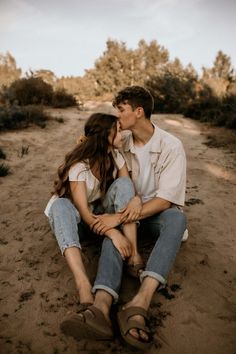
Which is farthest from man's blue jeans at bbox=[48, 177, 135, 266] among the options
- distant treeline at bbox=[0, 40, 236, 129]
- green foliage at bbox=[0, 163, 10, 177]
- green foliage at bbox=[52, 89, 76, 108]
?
green foliage at bbox=[52, 89, 76, 108]

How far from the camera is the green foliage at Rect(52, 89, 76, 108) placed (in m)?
12.1

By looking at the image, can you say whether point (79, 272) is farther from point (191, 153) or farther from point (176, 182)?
point (191, 153)

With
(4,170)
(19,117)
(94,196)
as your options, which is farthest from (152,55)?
(94,196)

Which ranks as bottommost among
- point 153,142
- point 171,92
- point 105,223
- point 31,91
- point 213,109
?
point 105,223

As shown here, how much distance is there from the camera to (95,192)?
10.1 feet

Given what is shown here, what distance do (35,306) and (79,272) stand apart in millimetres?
439

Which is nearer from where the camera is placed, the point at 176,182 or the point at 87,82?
the point at 176,182

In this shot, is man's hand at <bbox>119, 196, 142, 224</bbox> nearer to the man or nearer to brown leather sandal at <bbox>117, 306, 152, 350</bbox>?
the man

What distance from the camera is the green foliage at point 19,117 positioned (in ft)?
26.0

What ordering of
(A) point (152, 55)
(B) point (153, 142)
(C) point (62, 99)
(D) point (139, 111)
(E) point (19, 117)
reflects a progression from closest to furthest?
(B) point (153, 142), (D) point (139, 111), (E) point (19, 117), (C) point (62, 99), (A) point (152, 55)

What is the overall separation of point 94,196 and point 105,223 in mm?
385

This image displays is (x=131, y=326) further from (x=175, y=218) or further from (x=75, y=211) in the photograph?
(x=75, y=211)

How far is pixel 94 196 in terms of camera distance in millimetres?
3084

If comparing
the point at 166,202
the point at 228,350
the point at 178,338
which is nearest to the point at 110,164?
the point at 166,202
